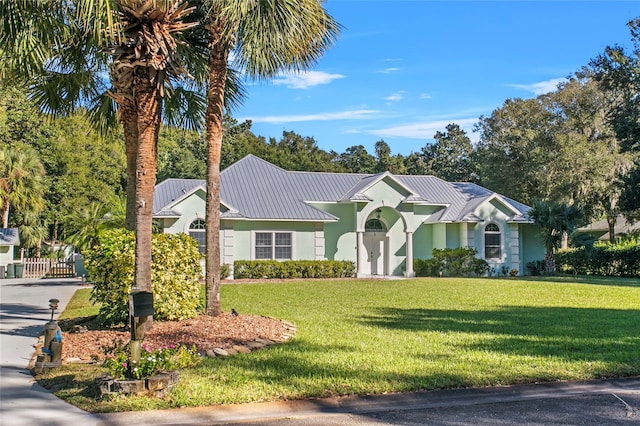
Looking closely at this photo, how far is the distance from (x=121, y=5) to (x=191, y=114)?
16.1 feet

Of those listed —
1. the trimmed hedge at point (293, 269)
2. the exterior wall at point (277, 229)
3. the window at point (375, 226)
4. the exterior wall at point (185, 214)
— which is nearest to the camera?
the exterior wall at point (185, 214)

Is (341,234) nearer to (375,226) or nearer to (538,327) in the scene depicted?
(375,226)

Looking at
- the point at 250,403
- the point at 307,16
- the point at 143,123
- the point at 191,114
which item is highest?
the point at 307,16

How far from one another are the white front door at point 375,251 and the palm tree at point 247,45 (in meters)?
18.2

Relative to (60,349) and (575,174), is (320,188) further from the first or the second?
(60,349)

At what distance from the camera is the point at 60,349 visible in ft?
27.1

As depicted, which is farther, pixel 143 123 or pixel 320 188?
pixel 320 188

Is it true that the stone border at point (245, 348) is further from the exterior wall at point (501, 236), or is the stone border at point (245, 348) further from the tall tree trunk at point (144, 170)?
the exterior wall at point (501, 236)

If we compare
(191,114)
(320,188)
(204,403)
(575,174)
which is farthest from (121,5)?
(575,174)

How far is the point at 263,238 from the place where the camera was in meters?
27.8

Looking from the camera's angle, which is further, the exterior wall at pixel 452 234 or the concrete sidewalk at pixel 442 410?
the exterior wall at pixel 452 234

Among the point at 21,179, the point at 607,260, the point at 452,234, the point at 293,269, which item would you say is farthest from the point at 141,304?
the point at 21,179

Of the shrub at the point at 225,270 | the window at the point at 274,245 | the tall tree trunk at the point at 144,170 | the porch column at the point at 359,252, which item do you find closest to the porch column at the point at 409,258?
the porch column at the point at 359,252

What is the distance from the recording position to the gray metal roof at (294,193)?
90.3 ft
